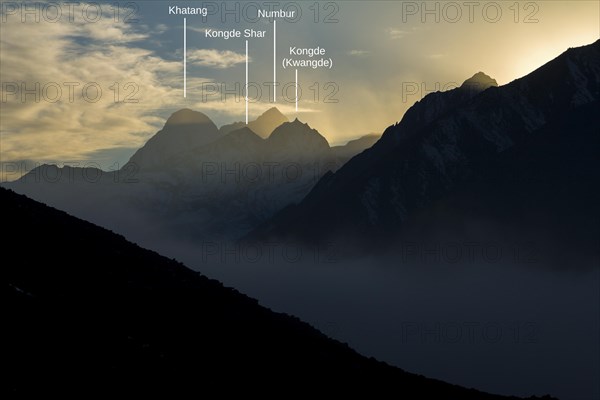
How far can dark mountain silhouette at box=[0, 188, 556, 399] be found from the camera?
36.3 metres

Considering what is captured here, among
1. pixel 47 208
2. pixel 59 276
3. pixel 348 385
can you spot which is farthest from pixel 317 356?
pixel 47 208

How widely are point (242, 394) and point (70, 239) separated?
26262 millimetres

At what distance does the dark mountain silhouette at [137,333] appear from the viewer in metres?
36.3

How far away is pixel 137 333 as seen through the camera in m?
44.1

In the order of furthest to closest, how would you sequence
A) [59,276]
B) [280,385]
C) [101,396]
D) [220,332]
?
[220,332], [59,276], [280,385], [101,396]

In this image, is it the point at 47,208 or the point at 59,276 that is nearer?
the point at 59,276

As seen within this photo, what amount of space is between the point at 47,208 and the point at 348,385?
3783 centimetres

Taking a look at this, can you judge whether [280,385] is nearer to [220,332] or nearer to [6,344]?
[220,332]

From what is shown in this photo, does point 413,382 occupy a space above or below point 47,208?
below

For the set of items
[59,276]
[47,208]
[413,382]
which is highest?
[47,208]

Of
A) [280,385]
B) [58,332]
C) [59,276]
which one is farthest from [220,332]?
[58,332]

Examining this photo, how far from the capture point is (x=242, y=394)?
4175 cm

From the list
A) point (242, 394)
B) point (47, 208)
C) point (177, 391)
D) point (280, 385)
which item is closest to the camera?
point (177, 391)

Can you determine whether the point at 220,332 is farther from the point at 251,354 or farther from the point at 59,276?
the point at 59,276
